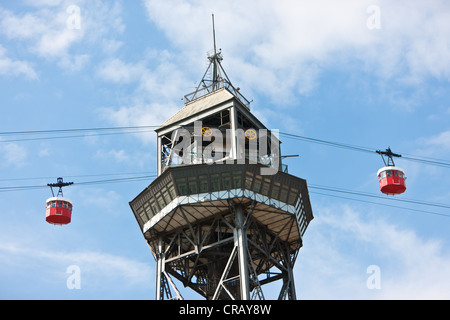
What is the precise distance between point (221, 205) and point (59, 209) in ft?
47.5

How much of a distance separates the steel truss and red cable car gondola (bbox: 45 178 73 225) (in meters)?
11.0

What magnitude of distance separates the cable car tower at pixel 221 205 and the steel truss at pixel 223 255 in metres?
0.09

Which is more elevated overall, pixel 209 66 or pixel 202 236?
pixel 209 66

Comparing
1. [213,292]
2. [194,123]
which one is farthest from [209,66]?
[213,292]

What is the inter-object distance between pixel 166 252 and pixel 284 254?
11.8 m

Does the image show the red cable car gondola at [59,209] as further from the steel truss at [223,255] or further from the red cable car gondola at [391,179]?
the red cable car gondola at [391,179]

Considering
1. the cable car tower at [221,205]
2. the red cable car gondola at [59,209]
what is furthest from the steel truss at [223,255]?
the red cable car gondola at [59,209]

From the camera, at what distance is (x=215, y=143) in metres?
70.7

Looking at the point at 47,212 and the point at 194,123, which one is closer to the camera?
the point at 47,212

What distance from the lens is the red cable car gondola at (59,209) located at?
59775mm

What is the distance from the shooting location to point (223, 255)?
2714 inches
